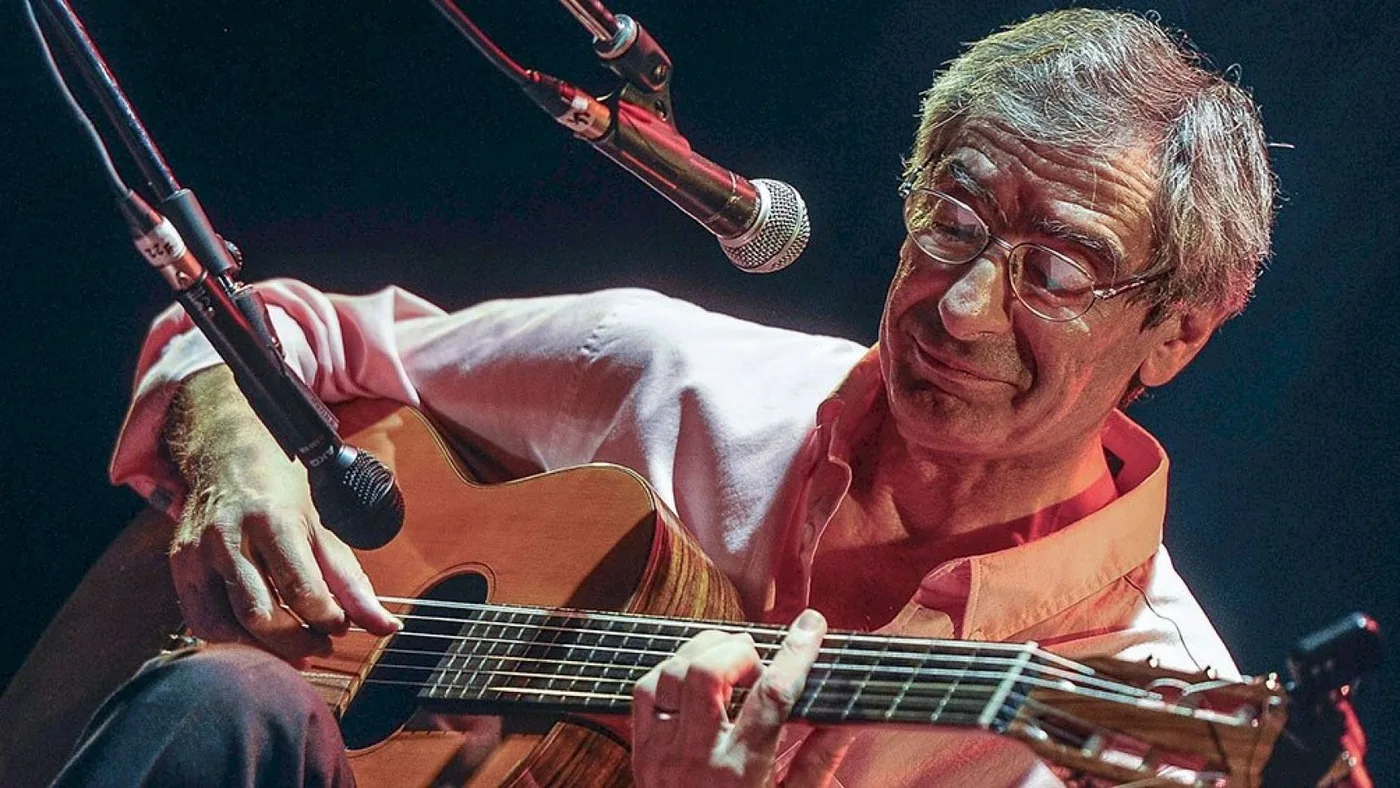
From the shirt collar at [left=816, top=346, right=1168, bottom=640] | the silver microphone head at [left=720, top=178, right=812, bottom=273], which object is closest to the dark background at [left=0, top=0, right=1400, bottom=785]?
the shirt collar at [left=816, top=346, right=1168, bottom=640]

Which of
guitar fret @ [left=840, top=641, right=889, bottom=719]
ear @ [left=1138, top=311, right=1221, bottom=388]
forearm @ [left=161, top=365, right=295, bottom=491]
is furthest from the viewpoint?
forearm @ [left=161, top=365, right=295, bottom=491]

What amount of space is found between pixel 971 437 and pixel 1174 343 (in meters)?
0.31

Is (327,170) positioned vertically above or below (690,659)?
above

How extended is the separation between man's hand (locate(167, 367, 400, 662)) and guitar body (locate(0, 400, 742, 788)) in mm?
49

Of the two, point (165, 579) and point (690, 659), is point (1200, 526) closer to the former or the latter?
point (690, 659)

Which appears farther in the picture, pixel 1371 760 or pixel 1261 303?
pixel 1261 303

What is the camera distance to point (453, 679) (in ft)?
5.37

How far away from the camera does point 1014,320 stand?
68.4 inches

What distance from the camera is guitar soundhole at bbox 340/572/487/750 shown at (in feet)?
5.46

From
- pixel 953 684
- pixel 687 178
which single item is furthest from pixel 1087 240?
pixel 953 684

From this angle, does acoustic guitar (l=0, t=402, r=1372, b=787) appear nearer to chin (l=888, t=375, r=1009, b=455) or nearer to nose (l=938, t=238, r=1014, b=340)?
chin (l=888, t=375, r=1009, b=455)

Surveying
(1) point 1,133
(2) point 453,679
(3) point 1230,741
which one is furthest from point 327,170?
(3) point 1230,741

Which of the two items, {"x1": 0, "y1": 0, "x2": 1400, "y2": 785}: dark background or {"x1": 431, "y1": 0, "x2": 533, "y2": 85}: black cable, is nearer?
{"x1": 431, "y1": 0, "x2": 533, "y2": 85}: black cable

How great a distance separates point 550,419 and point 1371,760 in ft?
3.92
